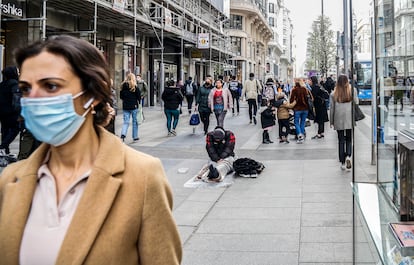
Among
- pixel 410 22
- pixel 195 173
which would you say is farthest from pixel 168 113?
pixel 410 22

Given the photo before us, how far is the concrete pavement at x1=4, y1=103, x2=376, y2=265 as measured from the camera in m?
4.80

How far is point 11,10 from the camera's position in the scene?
48.2 feet

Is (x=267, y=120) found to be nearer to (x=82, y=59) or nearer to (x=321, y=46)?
(x=82, y=59)

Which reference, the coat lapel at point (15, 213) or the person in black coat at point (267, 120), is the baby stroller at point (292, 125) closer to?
the person in black coat at point (267, 120)

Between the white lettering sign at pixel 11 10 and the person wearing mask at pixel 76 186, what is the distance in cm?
1335

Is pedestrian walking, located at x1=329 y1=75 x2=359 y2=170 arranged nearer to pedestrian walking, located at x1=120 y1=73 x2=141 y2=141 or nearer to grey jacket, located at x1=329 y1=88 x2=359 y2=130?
grey jacket, located at x1=329 y1=88 x2=359 y2=130

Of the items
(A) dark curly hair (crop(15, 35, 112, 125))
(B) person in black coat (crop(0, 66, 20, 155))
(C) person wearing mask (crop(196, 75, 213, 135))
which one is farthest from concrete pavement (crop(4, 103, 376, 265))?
(C) person wearing mask (crop(196, 75, 213, 135))

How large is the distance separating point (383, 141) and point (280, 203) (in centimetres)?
310

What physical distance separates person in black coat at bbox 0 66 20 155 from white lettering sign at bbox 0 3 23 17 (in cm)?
506

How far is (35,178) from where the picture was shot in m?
1.82

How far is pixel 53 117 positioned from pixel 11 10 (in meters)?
14.4

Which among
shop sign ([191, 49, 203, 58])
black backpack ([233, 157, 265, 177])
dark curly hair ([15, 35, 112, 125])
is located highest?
shop sign ([191, 49, 203, 58])

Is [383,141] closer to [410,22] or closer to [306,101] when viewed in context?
[410,22]

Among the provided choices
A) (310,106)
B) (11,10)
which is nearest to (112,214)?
(310,106)
